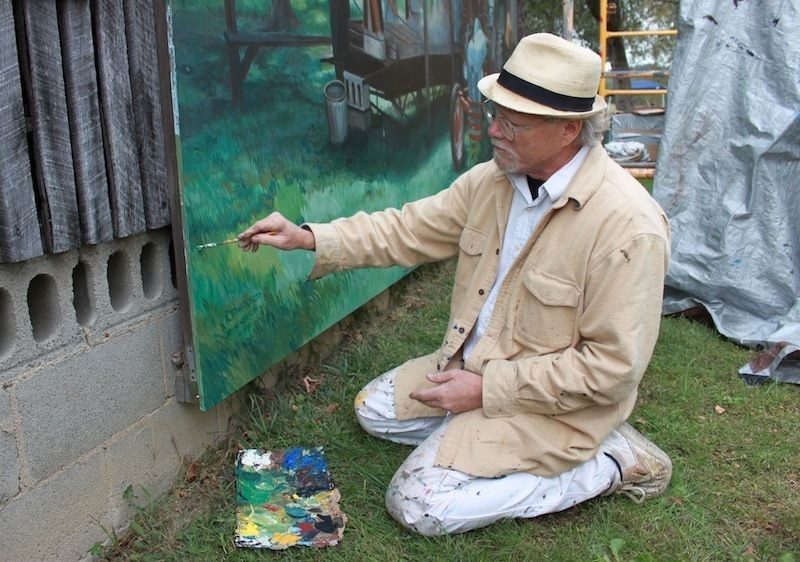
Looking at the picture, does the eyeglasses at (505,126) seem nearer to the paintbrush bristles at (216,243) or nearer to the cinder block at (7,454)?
the paintbrush bristles at (216,243)

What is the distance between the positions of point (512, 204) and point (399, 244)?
0.49 metres

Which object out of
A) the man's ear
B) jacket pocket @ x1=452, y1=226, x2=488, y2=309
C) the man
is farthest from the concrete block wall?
the man's ear

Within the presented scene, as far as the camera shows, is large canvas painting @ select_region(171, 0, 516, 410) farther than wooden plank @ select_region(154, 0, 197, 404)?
Yes

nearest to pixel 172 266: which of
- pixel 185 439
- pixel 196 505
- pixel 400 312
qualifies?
pixel 185 439

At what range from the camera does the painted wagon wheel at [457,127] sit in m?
5.99

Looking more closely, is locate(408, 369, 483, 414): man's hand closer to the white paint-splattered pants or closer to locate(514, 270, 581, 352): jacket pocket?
the white paint-splattered pants

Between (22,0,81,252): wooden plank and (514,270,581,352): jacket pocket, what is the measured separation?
151 cm

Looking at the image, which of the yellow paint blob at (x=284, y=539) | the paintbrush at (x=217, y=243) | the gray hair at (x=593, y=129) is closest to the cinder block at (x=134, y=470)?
the yellow paint blob at (x=284, y=539)

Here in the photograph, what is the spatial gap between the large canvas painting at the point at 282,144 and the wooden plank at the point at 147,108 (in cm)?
8

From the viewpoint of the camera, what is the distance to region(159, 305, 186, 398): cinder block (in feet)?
9.74

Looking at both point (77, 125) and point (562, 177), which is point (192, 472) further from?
point (562, 177)

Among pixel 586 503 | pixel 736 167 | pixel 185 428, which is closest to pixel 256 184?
pixel 185 428

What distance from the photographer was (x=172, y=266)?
9.84 ft

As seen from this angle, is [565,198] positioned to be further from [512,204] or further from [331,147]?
[331,147]
